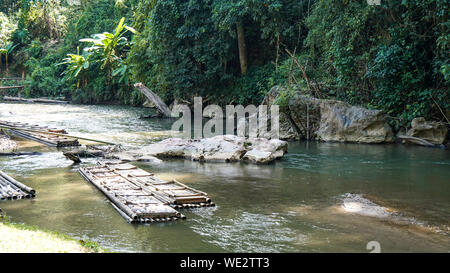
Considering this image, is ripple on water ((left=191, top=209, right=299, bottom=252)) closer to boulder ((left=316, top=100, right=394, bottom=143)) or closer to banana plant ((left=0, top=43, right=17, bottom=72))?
boulder ((left=316, top=100, right=394, bottom=143))

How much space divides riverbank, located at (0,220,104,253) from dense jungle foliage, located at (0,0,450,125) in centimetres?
1123

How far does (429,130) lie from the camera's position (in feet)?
50.5

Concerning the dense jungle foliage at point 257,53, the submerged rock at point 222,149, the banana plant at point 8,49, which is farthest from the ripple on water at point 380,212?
the banana plant at point 8,49

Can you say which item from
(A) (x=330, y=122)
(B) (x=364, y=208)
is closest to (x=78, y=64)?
(A) (x=330, y=122)

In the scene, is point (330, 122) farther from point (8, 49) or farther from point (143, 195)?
point (8, 49)

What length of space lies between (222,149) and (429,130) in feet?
22.7

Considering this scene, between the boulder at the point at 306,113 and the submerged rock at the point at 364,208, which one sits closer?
the submerged rock at the point at 364,208

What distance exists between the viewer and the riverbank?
5.26m

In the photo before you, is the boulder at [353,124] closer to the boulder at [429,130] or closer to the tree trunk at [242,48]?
the boulder at [429,130]

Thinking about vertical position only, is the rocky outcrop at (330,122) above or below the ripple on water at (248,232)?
above

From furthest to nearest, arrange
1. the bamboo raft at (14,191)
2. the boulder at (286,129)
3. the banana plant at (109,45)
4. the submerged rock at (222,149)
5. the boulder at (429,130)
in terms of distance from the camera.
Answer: the banana plant at (109,45), the boulder at (286,129), the boulder at (429,130), the submerged rock at (222,149), the bamboo raft at (14,191)

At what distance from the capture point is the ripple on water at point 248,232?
6.57 meters

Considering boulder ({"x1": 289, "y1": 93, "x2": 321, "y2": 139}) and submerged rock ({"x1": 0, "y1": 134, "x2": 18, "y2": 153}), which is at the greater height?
boulder ({"x1": 289, "y1": 93, "x2": 321, "y2": 139})

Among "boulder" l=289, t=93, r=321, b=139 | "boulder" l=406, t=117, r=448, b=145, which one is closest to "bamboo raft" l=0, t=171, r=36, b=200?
"boulder" l=289, t=93, r=321, b=139
